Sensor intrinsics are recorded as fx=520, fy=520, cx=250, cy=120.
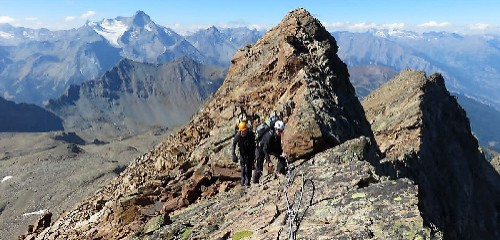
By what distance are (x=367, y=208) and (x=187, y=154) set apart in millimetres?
21351

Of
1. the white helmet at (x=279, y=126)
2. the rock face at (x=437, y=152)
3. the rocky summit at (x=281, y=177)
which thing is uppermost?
the white helmet at (x=279, y=126)

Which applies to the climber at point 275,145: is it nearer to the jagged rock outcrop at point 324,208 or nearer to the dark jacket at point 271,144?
the dark jacket at point 271,144

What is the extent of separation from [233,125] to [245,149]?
888 centimetres

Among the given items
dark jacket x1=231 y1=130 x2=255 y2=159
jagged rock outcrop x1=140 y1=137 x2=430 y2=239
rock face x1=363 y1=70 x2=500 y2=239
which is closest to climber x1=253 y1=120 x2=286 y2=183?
jagged rock outcrop x1=140 y1=137 x2=430 y2=239

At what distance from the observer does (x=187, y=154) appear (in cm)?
3609

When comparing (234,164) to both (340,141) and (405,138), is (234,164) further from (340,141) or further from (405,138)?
(405,138)

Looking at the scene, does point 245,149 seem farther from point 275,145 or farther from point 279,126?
point 279,126

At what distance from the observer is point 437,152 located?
51.0m

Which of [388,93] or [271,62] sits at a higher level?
[271,62]

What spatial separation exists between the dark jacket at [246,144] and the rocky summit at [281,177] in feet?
4.98

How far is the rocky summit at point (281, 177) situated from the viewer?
1652cm

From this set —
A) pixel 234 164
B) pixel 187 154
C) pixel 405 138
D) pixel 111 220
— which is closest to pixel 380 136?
pixel 405 138

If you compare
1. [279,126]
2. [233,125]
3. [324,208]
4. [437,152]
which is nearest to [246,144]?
[279,126]

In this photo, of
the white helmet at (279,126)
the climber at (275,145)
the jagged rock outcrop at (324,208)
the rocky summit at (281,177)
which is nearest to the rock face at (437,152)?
the rocky summit at (281,177)
